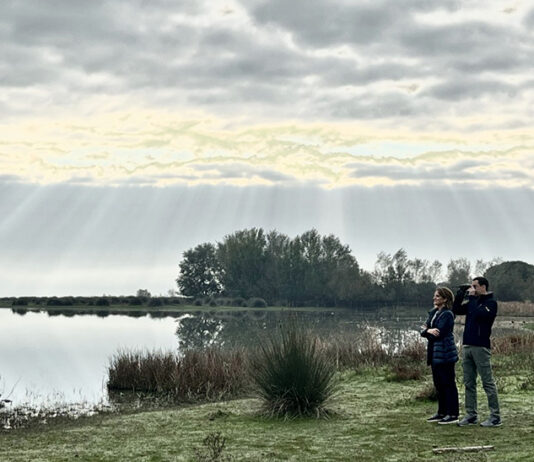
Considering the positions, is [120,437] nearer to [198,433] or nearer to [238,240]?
[198,433]

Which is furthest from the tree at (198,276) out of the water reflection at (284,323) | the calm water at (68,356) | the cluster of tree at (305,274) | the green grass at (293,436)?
the green grass at (293,436)

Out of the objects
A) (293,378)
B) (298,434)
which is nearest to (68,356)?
(293,378)

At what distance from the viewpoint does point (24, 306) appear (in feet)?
331

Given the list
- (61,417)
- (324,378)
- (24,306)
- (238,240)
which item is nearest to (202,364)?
(61,417)

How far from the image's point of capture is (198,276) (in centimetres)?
10269

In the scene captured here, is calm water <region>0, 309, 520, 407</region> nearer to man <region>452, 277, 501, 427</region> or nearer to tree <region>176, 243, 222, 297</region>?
man <region>452, 277, 501, 427</region>

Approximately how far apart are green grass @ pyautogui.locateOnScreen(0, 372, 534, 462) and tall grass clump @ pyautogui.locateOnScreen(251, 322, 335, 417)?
273mm

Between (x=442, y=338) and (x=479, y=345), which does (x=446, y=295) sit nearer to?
(x=442, y=338)

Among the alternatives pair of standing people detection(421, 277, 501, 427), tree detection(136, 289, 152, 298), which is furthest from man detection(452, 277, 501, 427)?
tree detection(136, 289, 152, 298)

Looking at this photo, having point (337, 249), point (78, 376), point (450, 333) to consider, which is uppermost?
point (337, 249)

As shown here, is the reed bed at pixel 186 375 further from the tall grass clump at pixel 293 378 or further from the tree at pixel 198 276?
the tree at pixel 198 276

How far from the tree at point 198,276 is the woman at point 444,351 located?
92.4 metres

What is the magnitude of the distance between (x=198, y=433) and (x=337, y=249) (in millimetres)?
88460

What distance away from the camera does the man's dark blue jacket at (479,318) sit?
30.0ft
